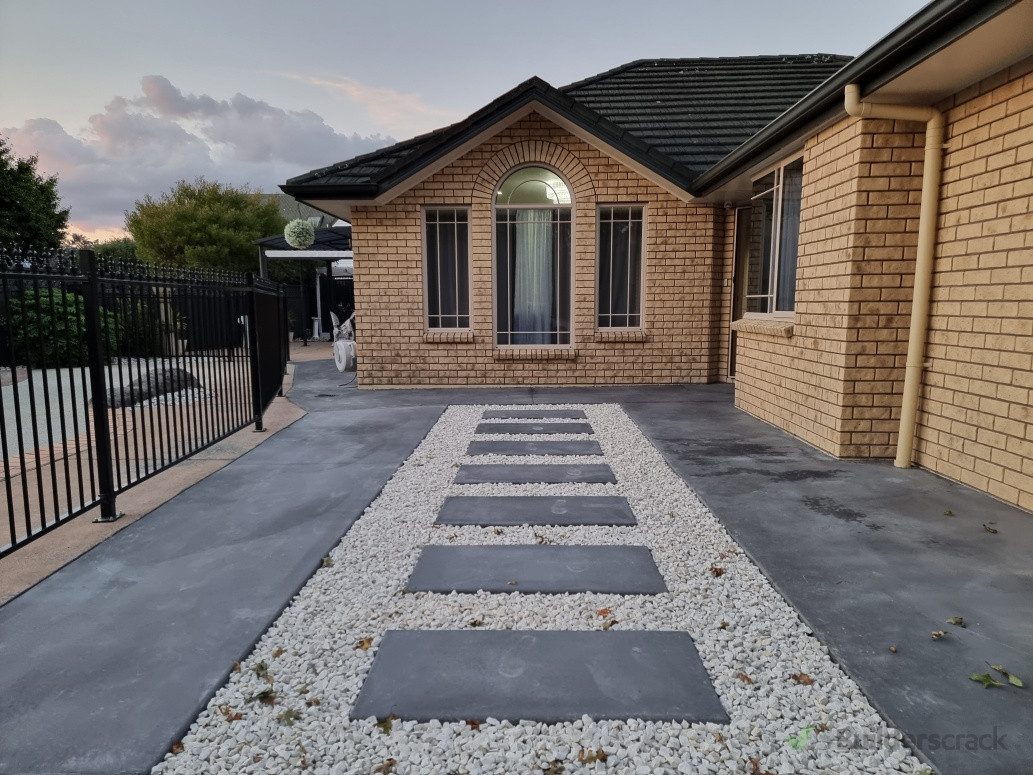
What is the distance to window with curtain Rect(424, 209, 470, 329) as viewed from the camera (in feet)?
29.8

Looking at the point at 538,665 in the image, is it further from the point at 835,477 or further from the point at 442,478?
the point at 835,477

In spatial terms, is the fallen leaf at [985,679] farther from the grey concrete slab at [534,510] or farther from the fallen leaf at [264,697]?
the fallen leaf at [264,697]

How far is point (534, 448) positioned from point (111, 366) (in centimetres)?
345

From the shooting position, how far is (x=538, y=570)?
3.07 metres

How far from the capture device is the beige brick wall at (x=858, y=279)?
15.3ft

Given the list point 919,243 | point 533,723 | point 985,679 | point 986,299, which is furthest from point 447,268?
point 985,679

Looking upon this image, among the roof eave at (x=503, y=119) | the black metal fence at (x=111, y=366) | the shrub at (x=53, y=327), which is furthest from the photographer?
the roof eave at (x=503, y=119)

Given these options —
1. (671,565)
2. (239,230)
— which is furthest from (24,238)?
(671,565)

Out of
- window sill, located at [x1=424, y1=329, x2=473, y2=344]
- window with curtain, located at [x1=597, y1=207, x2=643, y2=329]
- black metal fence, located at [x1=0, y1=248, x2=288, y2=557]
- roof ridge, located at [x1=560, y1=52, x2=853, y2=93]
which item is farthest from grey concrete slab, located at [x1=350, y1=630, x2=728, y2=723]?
roof ridge, located at [x1=560, y1=52, x2=853, y2=93]

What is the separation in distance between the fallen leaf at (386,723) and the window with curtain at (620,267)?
7783mm

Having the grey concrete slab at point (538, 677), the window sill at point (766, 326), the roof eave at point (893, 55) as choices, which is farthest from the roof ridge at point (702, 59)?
the grey concrete slab at point (538, 677)

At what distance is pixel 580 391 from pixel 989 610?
6417 millimetres

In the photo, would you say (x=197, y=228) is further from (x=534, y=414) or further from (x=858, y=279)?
(x=858, y=279)

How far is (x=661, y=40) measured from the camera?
613 inches
